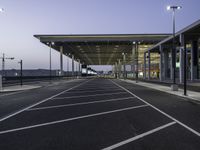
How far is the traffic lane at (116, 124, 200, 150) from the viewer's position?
6305 mm

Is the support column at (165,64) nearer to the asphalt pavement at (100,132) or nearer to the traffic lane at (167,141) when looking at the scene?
the asphalt pavement at (100,132)

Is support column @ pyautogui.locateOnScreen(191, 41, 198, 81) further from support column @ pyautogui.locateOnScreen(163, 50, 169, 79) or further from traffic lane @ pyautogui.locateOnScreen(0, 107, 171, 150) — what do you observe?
traffic lane @ pyautogui.locateOnScreen(0, 107, 171, 150)

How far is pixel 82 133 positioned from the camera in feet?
25.5

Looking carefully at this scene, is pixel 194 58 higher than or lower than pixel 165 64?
higher

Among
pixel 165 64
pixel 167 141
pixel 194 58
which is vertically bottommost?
pixel 167 141

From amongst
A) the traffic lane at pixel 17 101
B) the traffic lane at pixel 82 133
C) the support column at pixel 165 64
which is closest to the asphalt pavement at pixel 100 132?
the traffic lane at pixel 82 133

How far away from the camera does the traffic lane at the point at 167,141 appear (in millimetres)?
6305

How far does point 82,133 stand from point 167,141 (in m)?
2.35

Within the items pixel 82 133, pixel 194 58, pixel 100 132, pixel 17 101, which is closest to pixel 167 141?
pixel 100 132

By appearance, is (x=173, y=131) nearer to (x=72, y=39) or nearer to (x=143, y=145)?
(x=143, y=145)

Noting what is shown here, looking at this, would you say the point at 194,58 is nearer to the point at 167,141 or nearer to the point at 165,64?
the point at 165,64

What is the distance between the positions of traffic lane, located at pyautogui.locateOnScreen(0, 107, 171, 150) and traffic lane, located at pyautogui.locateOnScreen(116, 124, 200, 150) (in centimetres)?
52

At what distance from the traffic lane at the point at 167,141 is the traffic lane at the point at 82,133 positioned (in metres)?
0.52

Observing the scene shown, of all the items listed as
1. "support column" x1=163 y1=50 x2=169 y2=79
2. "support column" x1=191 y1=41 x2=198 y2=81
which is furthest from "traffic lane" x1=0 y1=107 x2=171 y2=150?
"support column" x1=163 y1=50 x2=169 y2=79
